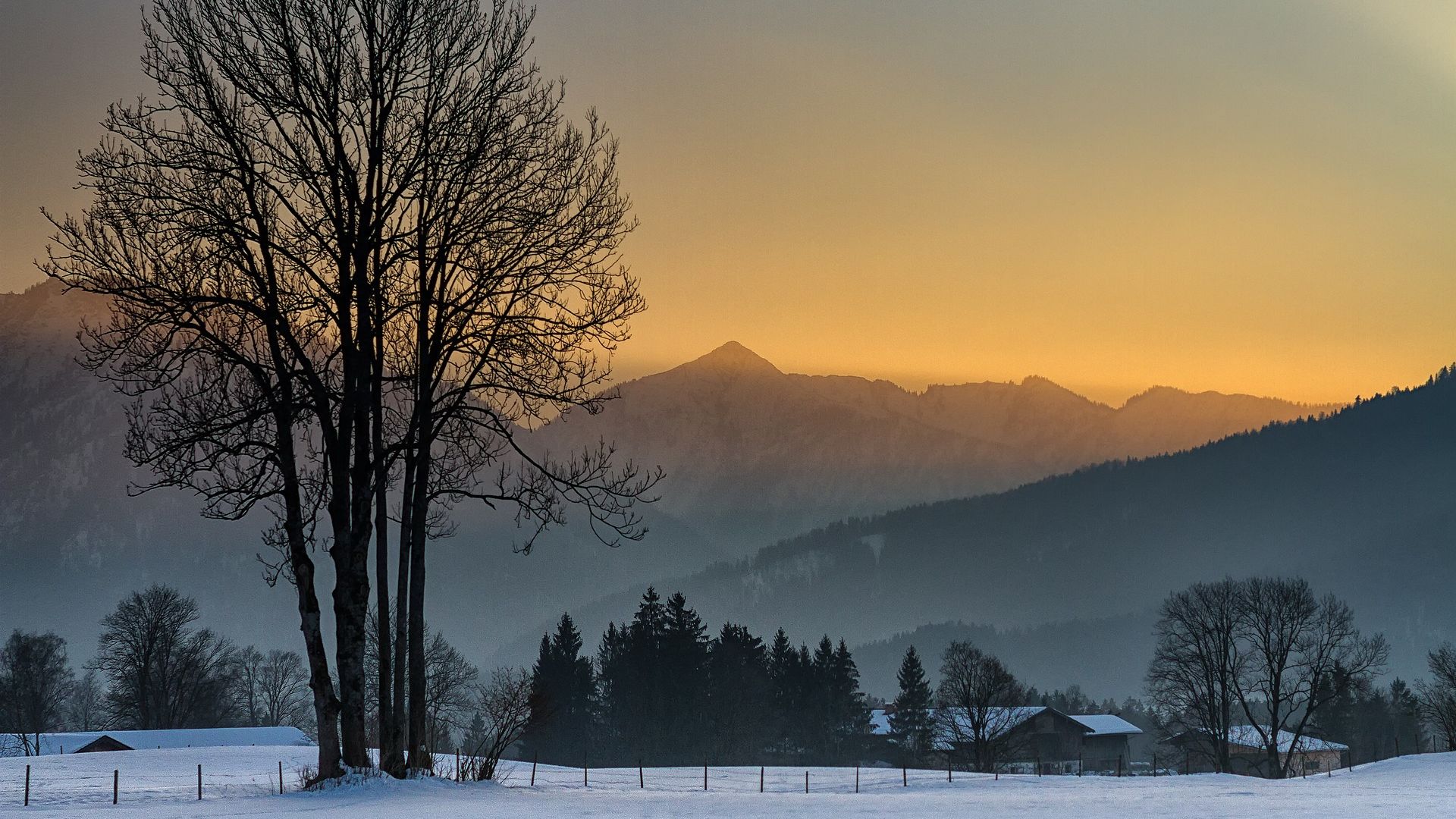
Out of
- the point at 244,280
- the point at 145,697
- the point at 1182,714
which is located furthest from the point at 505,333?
the point at 145,697

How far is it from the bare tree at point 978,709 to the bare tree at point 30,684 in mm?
70956

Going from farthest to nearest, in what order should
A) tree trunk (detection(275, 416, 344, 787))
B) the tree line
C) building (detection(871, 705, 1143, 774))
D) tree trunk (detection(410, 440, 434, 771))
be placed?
building (detection(871, 705, 1143, 774)) → the tree line → tree trunk (detection(410, 440, 434, 771)) → tree trunk (detection(275, 416, 344, 787))

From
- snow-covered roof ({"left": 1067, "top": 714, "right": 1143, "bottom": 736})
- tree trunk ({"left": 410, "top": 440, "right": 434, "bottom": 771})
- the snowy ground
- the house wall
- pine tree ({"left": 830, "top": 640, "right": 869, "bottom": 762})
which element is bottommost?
the house wall

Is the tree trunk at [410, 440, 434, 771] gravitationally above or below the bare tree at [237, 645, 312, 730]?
above

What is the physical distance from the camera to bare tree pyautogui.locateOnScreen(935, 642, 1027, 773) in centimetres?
9469

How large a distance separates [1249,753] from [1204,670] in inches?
835

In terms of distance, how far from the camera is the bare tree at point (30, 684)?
10850 centimetres

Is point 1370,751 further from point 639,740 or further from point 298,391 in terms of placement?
point 298,391

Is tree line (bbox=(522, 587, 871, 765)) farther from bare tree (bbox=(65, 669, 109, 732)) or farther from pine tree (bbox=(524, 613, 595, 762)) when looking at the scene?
bare tree (bbox=(65, 669, 109, 732))

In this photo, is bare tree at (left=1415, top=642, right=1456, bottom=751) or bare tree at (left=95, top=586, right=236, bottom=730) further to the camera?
bare tree at (left=95, top=586, right=236, bottom=730)

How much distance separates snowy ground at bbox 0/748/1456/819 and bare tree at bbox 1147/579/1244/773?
1429 inches

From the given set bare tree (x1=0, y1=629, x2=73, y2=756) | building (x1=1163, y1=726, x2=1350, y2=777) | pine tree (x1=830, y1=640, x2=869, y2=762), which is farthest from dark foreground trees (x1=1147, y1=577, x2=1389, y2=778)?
bare tree (x1=0, y1=629, x2=73, y2=756)

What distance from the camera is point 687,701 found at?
343 ft

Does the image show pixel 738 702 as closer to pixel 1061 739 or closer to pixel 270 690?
pixel 1061 739
